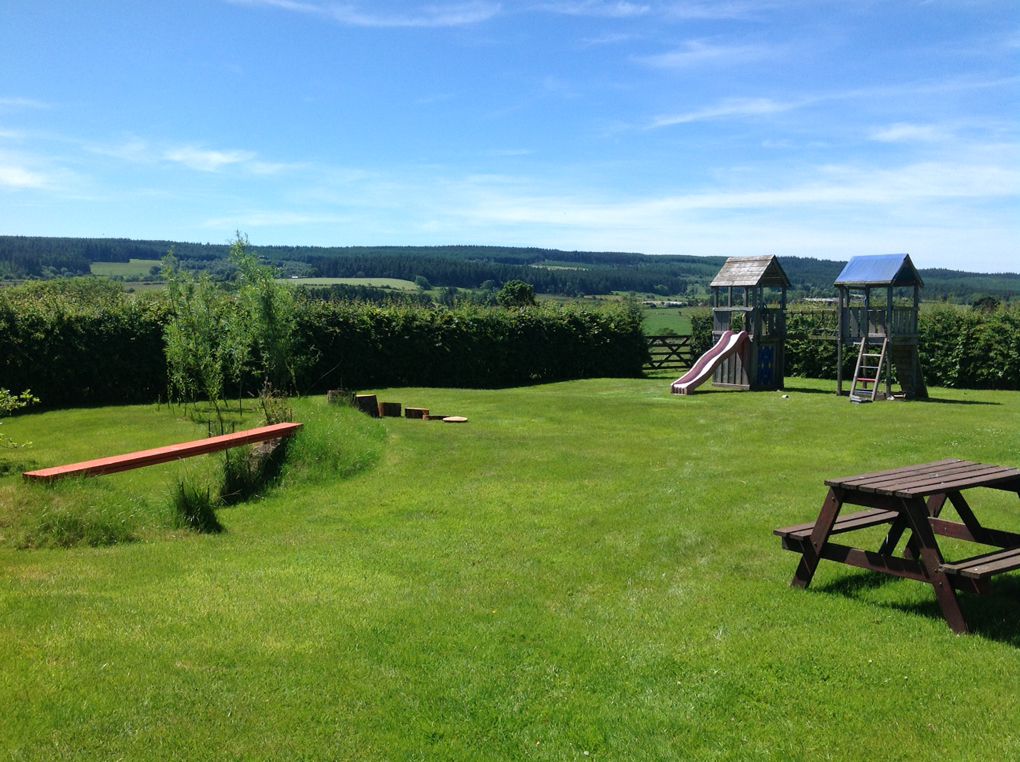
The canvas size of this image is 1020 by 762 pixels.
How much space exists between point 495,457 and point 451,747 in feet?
29.5

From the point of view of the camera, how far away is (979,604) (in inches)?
241

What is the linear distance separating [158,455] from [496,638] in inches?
255

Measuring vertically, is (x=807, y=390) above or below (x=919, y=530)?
below

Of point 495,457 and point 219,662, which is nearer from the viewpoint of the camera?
point 219,662

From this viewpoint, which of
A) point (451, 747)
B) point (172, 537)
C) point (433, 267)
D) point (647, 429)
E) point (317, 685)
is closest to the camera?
point (451, 747)

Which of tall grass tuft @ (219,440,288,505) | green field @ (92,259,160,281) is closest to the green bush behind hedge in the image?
tall grass tuft @ (219,440,288,505)

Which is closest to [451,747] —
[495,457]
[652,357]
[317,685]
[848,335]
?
[317,685]

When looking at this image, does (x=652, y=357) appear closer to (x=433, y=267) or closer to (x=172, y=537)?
(x=172, y=537)

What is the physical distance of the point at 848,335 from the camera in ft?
81.3

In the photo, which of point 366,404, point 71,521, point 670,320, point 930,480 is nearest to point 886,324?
point 366,404

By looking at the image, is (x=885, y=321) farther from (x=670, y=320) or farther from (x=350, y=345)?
(x=670, y=320)

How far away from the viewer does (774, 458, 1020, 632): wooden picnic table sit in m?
5.62

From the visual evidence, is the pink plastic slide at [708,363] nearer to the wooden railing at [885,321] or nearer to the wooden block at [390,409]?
the wooden railing at [885,321]

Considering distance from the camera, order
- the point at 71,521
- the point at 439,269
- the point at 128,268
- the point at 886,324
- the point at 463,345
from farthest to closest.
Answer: the point at 128,268 → the point at 439,269 → the point at 463,345 → the point at 886,324 → the point at 71,521
